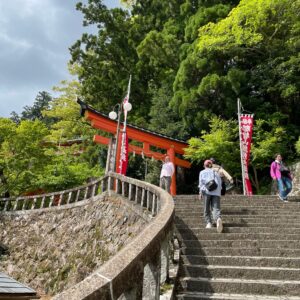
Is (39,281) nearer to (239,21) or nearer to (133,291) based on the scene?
(133,291)

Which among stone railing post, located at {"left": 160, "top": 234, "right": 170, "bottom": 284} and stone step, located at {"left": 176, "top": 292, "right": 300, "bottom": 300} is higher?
stone railing post, located at {"left": 160, "top": 234, "right": 170, "bottom": 284}

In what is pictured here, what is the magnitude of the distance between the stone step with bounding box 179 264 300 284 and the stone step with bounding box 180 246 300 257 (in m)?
0.61

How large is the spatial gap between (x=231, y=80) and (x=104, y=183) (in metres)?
9.15

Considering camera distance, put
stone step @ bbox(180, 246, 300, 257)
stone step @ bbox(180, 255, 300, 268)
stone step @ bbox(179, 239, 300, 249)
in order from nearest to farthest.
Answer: stone step @ bbox(180, 255, 300, 268) < stone step @ bbox(180, 246, 300, 257) < stone step @ bbox(179, 239, 300, 249)

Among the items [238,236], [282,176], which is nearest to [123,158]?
[282,176]

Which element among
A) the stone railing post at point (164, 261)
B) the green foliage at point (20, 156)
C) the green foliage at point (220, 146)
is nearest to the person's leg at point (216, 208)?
the stone railing post at point (164, 261)

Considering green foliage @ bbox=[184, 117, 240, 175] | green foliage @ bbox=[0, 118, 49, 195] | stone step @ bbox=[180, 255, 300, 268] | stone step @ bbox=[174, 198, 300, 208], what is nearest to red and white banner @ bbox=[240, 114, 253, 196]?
A: green foliage @ bbox=[184, 117, 240, 175]

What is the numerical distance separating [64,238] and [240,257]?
8145 mm

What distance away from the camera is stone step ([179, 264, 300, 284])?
4.50 m

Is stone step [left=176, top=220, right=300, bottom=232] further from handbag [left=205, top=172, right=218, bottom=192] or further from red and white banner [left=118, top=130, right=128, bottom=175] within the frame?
red and white banner [left=118, top=130, right=128, bottom=175]

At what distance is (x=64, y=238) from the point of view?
467 inches

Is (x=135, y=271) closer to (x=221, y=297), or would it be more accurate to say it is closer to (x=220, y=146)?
(x=221, y=297)

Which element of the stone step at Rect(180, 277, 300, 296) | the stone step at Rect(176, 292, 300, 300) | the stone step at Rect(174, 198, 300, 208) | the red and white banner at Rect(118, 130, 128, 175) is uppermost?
the red and white banner at Rect(118, 130, 128, 175)

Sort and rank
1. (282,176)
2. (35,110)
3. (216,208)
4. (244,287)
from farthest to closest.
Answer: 1. (35,110)
2. (282,176)
3. (216,208)
4. (244,287)
